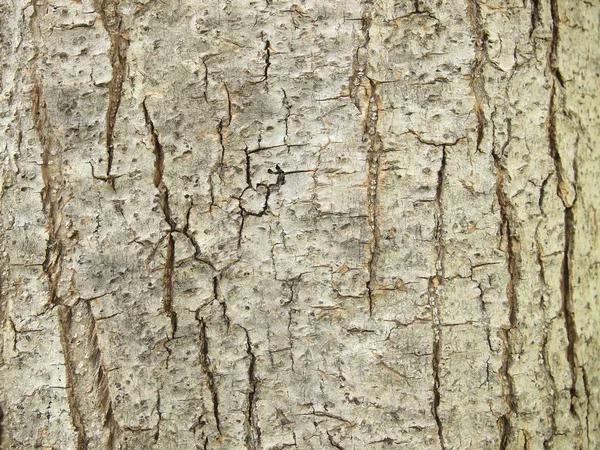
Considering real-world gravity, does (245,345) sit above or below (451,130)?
below

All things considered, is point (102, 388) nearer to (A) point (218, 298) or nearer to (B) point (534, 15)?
(A) point (218, 298)

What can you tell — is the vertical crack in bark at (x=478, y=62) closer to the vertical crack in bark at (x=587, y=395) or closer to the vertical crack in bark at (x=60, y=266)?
the vertical crack in bark at (x=587, y=395)

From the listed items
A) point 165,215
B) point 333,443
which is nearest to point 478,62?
point 165,215

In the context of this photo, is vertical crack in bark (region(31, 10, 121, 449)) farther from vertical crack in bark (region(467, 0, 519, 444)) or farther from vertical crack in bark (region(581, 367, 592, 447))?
vertical crack in bark (region(581, 367, 592, 447))

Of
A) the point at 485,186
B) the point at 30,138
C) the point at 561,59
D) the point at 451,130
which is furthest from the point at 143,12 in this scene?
the point at 561,59

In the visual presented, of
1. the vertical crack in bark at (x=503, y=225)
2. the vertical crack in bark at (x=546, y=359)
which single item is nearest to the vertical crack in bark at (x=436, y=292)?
the vertical crack in bark at (x=503, y=225)

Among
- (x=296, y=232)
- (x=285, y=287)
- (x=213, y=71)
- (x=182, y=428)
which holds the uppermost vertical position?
(x=213, y=71)

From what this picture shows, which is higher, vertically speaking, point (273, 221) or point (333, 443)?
point (273, 221)

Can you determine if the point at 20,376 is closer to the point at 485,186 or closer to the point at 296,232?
the point at 296,232
